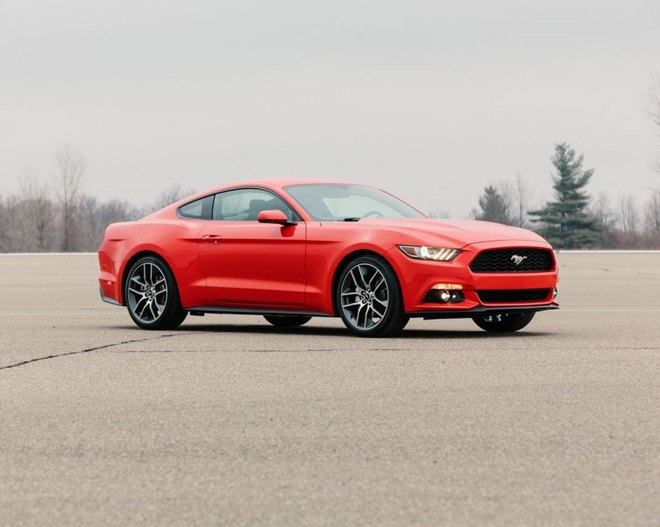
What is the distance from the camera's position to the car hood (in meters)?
11.5

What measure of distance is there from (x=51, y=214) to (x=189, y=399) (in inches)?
4536

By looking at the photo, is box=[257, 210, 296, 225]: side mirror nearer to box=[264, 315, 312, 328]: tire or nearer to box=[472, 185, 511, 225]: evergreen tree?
box=[264, 315, 312, 328]: tire

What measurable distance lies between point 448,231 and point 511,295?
86cm

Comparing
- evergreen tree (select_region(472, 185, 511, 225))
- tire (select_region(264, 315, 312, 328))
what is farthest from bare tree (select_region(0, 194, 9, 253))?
tire (select_region(264, 315, 312, 328))

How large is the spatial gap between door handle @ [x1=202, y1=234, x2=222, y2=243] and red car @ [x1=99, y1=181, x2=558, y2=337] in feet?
0.04

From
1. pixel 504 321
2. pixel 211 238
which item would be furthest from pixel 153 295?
pixel 504 321

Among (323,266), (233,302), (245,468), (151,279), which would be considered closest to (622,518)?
(245,468)

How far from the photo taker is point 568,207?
424 ft

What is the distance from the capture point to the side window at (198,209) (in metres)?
13.3

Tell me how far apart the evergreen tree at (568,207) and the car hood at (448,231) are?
118 m

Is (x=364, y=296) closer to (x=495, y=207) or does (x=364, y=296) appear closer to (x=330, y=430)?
(x=330, y=430)

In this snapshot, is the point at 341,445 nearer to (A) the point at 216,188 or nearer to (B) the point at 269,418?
(B) the point at 269,418

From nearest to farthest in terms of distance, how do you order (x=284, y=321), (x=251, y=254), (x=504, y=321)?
(x=251, y=254)
(x=504, y=321)
(x=284, y=321)

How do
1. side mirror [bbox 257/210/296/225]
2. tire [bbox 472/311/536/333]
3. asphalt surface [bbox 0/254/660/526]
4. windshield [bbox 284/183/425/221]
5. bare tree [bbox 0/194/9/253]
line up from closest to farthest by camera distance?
asphalt surface [bbox 0/254/660/526]
side mirror [bbox 257/210/296/225]
windshield [bbox 284/183/425/221]
tire [bbox 472/311/536/333]
bare tree [bbox 0/194/9/253]
